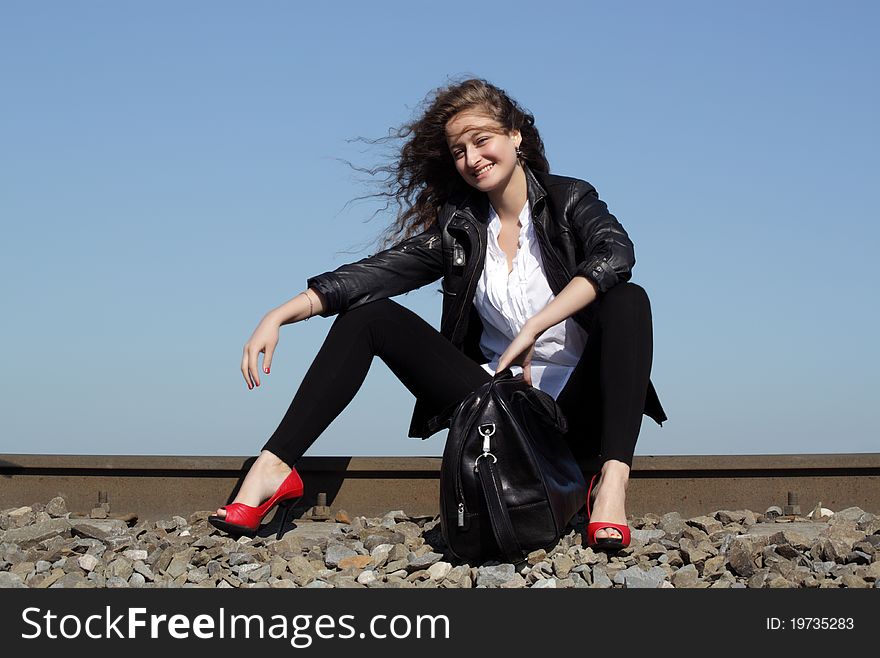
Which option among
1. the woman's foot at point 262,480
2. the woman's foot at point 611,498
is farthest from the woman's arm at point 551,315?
the woman's foot at point 262,480

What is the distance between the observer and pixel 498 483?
3830 mm

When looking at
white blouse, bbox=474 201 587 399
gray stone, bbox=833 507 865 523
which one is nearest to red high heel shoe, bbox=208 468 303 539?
white blouse, bbox=474 201 587 399

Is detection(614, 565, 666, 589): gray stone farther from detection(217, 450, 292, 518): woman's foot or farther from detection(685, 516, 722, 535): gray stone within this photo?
detection(217, 450, 292, 518): woman's foot

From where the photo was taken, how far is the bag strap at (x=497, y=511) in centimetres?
381

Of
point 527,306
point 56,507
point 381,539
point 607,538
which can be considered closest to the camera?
point 607,538

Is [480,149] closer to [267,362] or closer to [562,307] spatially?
[562,307]

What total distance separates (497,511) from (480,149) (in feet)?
5.07

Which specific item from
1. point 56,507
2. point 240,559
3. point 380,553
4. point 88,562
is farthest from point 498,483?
point 56,507

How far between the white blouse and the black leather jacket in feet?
0.15

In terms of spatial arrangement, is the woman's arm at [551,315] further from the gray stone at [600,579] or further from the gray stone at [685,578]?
the gray stone at [685,578]

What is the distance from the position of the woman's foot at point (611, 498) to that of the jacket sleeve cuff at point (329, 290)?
1289 mm

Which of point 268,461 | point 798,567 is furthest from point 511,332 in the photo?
point 798,567
